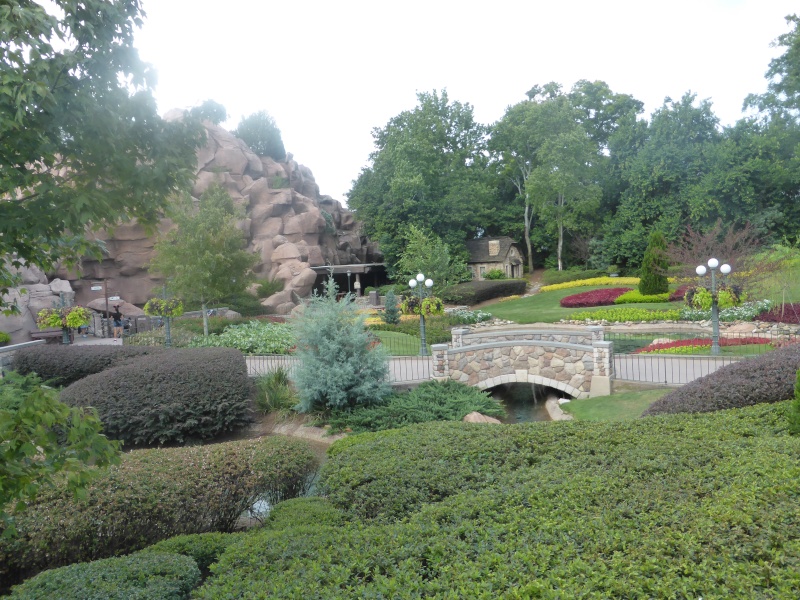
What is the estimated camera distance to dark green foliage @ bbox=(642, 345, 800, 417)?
331 inches

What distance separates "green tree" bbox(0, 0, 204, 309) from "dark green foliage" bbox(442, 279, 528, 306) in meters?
26.5

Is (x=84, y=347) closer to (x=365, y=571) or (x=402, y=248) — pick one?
(x=365, y=571)

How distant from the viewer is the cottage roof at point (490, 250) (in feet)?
143

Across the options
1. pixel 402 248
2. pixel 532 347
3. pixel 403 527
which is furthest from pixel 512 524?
pixel 402 248

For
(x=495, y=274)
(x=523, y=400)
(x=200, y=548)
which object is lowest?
(x=523, y=400)

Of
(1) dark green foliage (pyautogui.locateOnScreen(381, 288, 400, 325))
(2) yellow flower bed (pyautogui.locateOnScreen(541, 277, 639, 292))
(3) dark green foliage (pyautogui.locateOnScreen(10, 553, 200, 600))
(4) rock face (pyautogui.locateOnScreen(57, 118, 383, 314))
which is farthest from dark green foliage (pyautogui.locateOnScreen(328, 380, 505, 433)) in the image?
(2) yellow flower bed (pyautogui.locateOnScreen(541, 277, 639, 292))

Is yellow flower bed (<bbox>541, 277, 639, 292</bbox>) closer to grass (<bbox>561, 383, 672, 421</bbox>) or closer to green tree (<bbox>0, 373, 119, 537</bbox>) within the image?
grass (<bbox>561, 383, 672, 421</bbox>)

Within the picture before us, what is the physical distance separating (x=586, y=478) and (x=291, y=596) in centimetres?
278

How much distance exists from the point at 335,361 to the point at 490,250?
32314mm

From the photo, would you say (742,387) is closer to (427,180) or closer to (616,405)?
(616,405)

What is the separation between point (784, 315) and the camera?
19562mm

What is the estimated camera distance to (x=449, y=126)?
146 ft

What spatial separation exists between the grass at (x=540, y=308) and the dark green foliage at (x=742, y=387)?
16289mm

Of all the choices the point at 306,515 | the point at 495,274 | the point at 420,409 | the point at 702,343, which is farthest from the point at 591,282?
the point at 306,515
